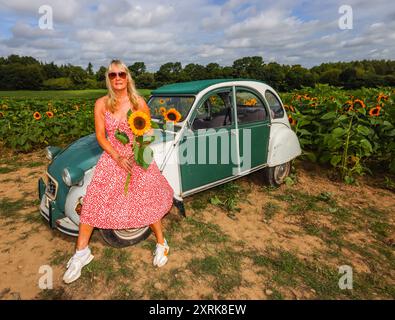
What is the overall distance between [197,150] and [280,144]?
1840 mm

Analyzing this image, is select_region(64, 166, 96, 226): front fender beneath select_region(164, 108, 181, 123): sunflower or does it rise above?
beneath


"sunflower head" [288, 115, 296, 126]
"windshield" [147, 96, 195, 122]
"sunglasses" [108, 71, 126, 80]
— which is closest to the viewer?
"sunglasses" [108, 71, 126, 80]

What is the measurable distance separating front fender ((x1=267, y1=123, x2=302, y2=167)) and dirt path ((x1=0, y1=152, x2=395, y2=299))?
2.06 ft

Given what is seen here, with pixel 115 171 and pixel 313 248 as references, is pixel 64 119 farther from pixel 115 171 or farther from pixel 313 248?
pixel 313 248

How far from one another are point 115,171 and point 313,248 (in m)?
2.49

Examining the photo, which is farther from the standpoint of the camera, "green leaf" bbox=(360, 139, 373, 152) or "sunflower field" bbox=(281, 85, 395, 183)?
"sunflower field" bbox=(281, 85, 395, 183)

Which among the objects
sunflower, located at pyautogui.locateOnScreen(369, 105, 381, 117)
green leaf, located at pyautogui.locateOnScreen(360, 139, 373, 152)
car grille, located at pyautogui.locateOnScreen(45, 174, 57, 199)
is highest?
sunflower, located at pyautogui.locateOnScreen(369, 105, 381, 117)

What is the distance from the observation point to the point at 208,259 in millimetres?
2967

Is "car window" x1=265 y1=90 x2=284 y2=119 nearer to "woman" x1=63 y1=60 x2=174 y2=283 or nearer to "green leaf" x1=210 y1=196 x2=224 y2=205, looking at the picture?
"green leaf" x1=210 y1=196 x2=224 y2=205

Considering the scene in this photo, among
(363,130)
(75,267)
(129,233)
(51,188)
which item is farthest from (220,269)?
(363,130)

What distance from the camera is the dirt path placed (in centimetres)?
254

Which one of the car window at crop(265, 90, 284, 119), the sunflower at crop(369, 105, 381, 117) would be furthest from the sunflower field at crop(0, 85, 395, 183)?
the car window at crop(265, 90, 284, 119)

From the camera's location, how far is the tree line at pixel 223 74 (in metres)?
27.9

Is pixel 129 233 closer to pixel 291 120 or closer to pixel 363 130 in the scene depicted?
pixel 291 120
